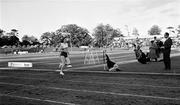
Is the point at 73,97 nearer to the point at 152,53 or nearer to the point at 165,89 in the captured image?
the point at 165,89

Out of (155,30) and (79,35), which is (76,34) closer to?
(79,35)

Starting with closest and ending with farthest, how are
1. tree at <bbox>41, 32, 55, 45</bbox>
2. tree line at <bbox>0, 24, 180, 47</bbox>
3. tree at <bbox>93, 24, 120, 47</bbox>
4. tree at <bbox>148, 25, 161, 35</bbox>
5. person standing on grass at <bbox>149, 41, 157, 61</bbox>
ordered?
person standing on grass at <bbox>149, 41, 157, 61</bbox>, tree line at <bbox>0, 24, 180, 47</bbox>, tree at <bbox>93, 24, 120, 47</bbox>, tree at <bbox>41, 32, 55, 45</bbox>, tree at <bbox>148, 25, 161, 35</bbox>

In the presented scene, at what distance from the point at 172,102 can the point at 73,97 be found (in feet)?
9.41

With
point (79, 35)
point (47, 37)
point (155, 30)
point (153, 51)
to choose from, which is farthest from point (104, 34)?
point (153, 51)

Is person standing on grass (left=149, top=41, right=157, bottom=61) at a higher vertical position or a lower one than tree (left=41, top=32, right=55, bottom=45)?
A: lower

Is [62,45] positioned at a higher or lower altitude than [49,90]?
higher

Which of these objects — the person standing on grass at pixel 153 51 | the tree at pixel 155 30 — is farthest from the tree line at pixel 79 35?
the person standing on grass at pixel 153 51

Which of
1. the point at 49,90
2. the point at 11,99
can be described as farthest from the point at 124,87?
the point at 11,99

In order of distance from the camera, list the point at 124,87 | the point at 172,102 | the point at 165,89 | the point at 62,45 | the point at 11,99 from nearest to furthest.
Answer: the point at 172,102
the point at 11,99
the point at 165,89
the point at 124,87
the point at 62,45

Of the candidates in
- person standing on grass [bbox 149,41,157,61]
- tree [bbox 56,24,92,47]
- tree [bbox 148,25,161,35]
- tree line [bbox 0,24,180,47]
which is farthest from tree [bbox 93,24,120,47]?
person standing on grass [bbox 149,41,157,61]

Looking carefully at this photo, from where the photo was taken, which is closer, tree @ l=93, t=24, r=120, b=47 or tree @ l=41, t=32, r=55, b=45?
tree @ l=93, t=24, r=120, b=47

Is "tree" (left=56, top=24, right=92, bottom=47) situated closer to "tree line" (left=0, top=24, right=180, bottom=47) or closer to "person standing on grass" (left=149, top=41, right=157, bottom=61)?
"tree line" (left=0, top=24, right=180, bottom=47)

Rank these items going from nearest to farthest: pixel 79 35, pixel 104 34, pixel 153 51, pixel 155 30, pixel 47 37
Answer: pixel 153 51, pixel 79 35, pixel 104 34, pixel 47 37, pixel 155 30

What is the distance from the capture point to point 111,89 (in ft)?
27.1
